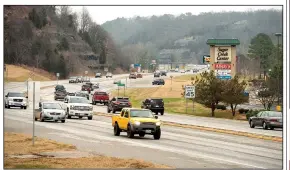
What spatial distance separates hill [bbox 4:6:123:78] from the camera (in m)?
69.6

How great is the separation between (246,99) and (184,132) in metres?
32.1

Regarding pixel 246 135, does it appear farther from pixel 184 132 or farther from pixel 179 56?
pixel 179 56

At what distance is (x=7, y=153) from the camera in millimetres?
31078

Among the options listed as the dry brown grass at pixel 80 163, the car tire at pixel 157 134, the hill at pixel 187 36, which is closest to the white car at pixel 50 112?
the car tire at pixel 157 134

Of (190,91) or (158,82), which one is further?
(158,82)

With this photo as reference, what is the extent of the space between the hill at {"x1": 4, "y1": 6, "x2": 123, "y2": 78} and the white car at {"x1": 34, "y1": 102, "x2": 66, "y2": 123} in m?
11.2

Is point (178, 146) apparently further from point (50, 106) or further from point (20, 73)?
point (20, 73)

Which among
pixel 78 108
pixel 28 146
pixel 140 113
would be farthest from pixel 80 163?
pixel 78 108

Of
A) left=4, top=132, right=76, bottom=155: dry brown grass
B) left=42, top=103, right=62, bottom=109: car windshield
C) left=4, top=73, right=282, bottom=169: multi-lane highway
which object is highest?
left=42, top=103, right=62, bottom=109: car windshield

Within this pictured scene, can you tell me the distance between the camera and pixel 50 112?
178 ft

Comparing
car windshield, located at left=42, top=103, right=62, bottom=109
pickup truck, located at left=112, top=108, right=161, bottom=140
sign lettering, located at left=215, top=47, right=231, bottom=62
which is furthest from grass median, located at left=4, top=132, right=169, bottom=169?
sign lettering, located at left=215, top=47, right=231, bottom=62

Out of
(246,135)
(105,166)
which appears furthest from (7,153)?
(246,135)

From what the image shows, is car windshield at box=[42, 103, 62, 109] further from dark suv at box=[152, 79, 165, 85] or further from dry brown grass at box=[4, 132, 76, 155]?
dark suv at box=[152, 79, 165, 85]

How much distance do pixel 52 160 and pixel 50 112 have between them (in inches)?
1030
